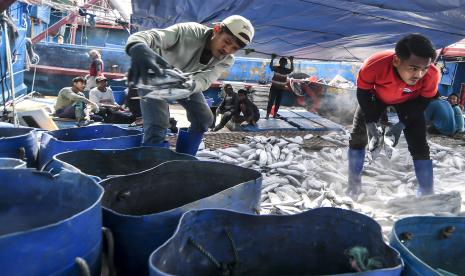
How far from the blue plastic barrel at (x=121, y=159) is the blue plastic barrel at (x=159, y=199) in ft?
0.93

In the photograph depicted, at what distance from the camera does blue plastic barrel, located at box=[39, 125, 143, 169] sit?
257 cm

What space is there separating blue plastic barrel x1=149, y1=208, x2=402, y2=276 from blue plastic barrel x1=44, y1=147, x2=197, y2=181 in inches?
38.6

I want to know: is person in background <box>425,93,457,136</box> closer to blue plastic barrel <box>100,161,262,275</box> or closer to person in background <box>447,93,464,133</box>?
person in background <box>447,93,464,133</box>

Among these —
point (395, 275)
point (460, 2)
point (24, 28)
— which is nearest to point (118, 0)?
point (24, 28)

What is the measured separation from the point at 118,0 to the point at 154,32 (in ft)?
20.1

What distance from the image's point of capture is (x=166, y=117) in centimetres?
323

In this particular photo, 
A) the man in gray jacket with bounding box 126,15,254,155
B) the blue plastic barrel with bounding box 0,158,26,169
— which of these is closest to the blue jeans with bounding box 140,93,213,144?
the man in gray jacket with bounding box 126,15,254,155

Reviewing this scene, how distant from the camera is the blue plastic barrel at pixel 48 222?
1.09m

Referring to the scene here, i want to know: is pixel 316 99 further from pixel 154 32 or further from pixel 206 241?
pixel 206 241

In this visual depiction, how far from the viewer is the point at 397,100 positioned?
3.94 meters

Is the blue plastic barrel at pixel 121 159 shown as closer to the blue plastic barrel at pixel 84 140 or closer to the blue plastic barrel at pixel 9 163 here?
the blue plastic barrel at pixel 84 140

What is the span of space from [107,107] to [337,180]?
6008 millimetres

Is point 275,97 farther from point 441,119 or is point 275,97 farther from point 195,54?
point 195,54

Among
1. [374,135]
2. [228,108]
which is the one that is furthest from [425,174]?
[228,108]
